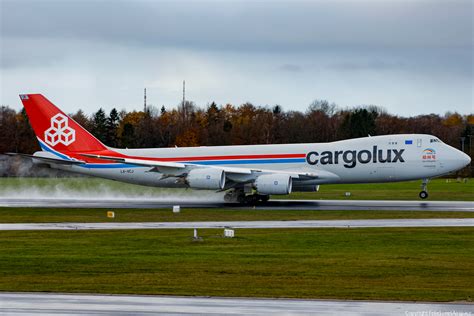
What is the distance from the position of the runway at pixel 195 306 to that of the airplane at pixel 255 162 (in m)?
31.3

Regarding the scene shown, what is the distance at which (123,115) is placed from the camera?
5561 inches

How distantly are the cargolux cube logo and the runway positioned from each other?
37.8 meters

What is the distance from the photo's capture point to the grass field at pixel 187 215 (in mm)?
40188

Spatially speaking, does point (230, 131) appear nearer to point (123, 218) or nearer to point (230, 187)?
point (230, 187)

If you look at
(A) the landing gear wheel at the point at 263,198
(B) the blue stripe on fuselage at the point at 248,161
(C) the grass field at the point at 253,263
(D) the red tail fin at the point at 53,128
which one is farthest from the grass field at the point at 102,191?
(C) the grass field at the point at 253,263

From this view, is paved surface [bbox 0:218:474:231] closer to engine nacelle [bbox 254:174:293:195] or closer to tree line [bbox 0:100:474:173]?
engine nacelle [bbox 254:174:293:195]

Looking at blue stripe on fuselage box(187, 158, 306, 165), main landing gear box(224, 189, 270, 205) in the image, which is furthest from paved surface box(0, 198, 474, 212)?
blue stripe on fuselage box(187, 158, 306, 165)

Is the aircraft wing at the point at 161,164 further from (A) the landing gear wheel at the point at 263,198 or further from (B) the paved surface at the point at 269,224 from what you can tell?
(B) the paved surface at the point at 269,224

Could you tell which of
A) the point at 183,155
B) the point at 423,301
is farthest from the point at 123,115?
the point at 423,301

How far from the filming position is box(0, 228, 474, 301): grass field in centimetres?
1912

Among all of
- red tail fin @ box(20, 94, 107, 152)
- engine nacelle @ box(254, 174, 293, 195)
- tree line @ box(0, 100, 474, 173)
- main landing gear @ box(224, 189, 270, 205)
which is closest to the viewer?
engine nacelle @ box(254, 174, 293, 195)

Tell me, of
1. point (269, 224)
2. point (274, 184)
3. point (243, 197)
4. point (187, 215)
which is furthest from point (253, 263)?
point (243, 197)

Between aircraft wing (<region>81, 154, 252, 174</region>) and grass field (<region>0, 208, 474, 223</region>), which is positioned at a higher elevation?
aircraft wing (<region>81, 154, 252, 174</region>)

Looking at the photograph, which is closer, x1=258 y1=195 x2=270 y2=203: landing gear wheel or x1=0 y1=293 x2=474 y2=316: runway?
x1=0 y1=293 x2=474 y2=316: runway
